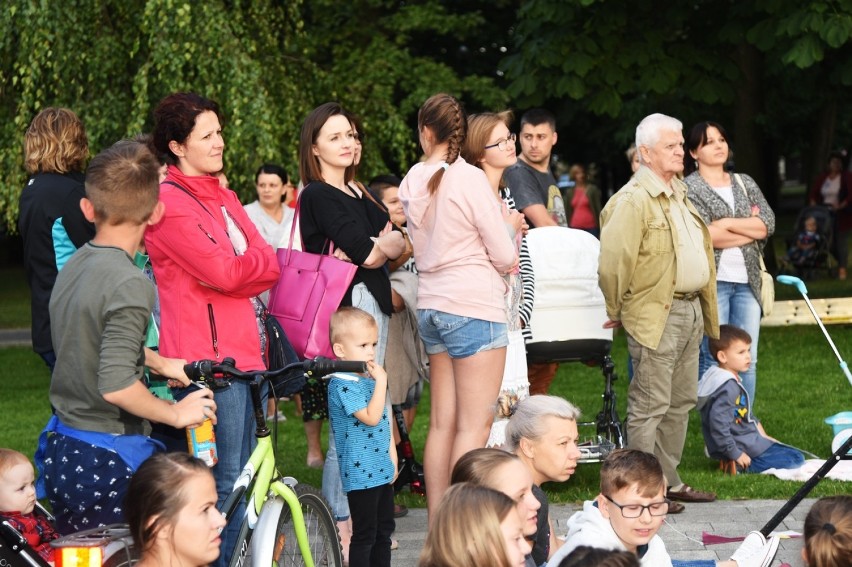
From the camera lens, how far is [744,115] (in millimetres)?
18359

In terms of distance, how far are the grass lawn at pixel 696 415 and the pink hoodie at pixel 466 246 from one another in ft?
6.02

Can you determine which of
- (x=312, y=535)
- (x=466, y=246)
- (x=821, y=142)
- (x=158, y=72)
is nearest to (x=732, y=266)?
(x=466, y=246)

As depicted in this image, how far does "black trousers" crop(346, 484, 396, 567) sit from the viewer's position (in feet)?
18.2

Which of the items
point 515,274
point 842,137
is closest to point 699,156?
point 515,274

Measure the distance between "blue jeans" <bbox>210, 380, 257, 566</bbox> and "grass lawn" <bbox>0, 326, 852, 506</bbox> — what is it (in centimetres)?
263

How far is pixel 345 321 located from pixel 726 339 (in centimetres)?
346

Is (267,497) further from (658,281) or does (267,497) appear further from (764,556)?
(658,281)

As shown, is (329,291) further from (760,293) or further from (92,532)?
(760,293)

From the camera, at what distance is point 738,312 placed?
8812 mm

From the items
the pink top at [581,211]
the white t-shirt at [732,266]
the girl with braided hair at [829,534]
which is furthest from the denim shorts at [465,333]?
the pink top at [581,211]

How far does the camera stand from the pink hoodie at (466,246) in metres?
6.17

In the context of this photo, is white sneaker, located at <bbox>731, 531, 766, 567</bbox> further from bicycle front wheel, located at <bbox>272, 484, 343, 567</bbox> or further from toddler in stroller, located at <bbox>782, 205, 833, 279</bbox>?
toddler in stroller, located at <bbox>782, 205, 833, 279</bbox>

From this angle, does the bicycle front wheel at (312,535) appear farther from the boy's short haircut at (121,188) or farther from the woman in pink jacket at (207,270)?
the boy's short haircut at (121,188)

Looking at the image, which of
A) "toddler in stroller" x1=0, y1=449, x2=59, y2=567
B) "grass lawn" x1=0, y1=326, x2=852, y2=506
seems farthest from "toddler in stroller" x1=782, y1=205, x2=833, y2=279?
"toddler in stroller" x1=0, y1=449, x2=59, y2=567
